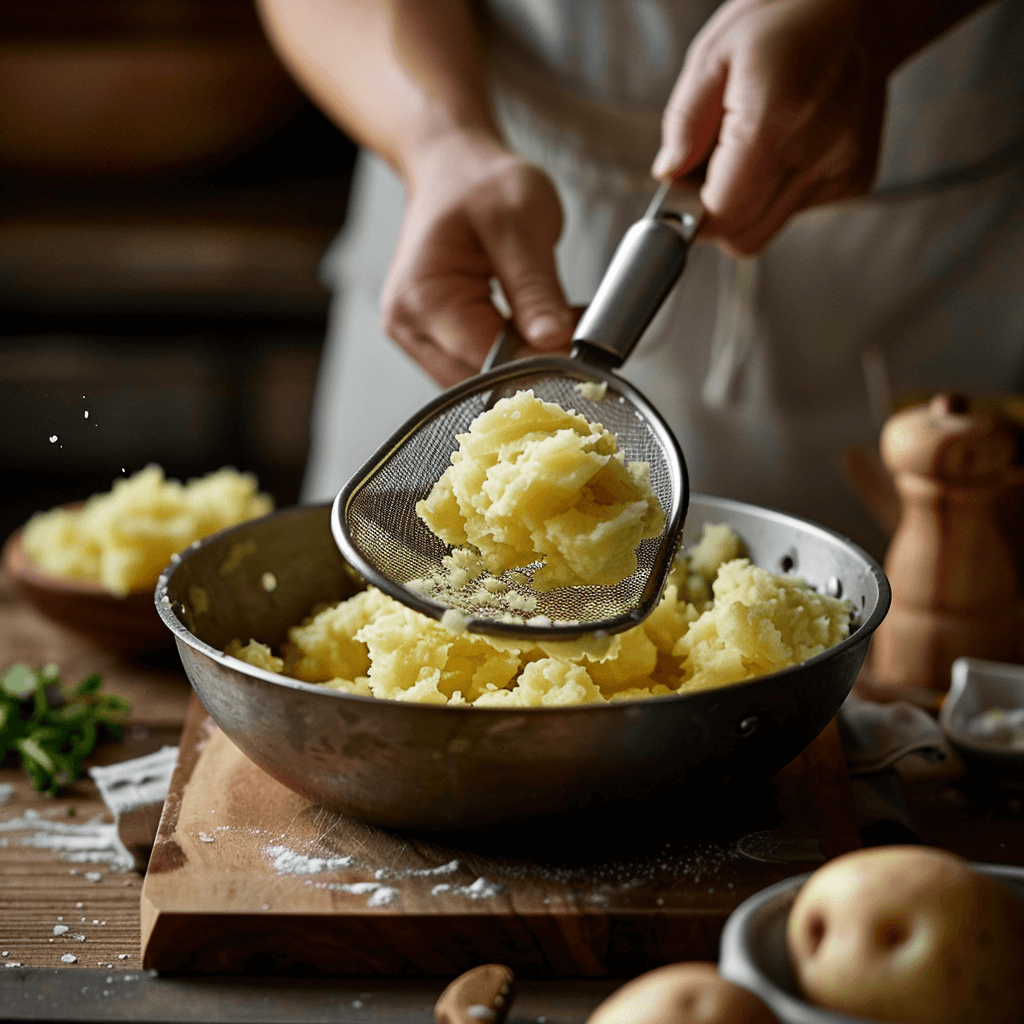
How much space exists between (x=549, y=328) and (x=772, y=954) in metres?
0.68

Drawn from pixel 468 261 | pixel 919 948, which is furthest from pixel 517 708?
pixel 468 261

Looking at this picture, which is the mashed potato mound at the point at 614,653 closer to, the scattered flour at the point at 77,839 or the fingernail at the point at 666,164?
the scattered flour at the point at 77,839

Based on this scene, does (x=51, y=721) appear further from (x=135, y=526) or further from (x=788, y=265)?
(x=788, y=265)

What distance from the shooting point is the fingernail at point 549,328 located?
3.81ft

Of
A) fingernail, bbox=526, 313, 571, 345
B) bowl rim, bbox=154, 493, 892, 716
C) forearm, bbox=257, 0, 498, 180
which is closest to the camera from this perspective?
bowl rim, bbox=154, 493, 892, 716

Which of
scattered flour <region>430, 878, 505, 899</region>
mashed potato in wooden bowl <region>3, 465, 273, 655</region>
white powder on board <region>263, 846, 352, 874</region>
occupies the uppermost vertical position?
scattered flour <region>430, 878, 505, 899</region>

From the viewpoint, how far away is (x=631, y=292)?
Result: 1068 millimetres

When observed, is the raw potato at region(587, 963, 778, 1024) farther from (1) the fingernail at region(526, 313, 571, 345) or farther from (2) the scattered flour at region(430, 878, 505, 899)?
(1) the fingernail at region(526, 313, 571, 345)

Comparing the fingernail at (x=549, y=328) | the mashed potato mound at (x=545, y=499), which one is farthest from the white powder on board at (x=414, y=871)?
the fingernail at (x=549, y=328)

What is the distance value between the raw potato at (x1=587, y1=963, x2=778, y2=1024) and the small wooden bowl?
0.86 meters

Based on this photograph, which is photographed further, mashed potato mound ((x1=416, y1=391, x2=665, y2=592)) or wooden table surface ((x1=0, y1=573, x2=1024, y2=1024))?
mashed potato mound ((x1=416, y1=391, x2=665, y2=592))

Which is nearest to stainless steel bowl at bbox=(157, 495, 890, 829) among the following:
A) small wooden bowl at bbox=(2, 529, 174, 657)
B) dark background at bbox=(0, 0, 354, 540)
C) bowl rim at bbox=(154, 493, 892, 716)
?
bowl rim at bbox=(154, 493, 892, 716)

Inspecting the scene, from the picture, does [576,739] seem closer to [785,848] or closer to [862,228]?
[785,848]

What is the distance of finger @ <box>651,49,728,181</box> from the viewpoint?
122cm
